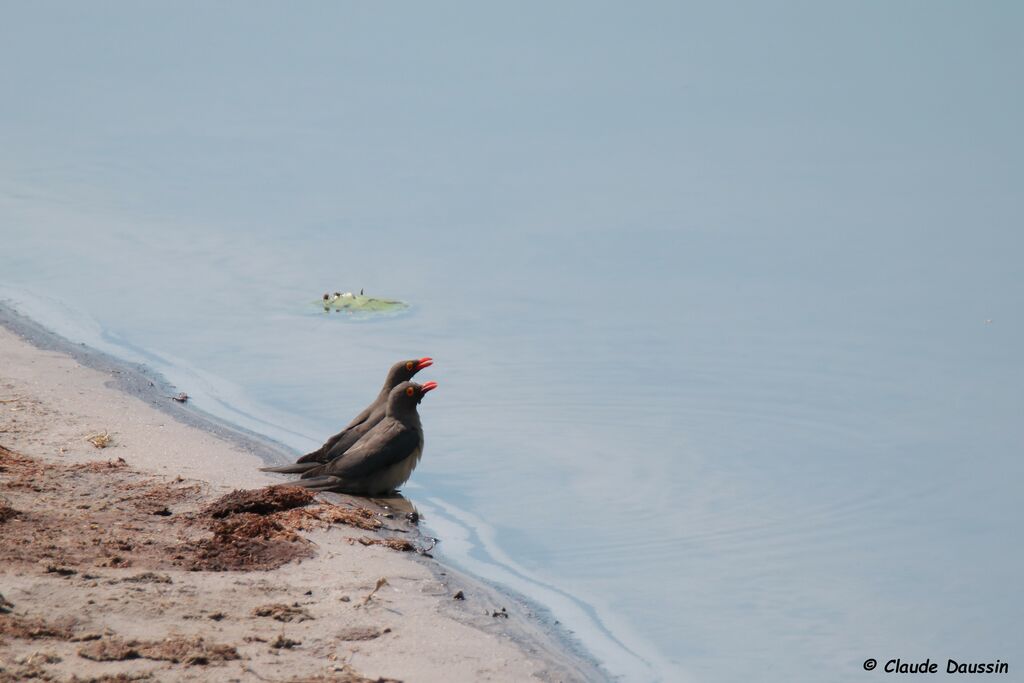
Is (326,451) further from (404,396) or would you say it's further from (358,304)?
(358,304)

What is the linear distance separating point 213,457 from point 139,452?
1.37 feet

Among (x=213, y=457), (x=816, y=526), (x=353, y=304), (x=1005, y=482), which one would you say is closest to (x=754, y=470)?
(x=816, y=526)

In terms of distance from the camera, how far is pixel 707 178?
15.2 meters

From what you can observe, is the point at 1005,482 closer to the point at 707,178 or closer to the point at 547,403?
the point at 547,403

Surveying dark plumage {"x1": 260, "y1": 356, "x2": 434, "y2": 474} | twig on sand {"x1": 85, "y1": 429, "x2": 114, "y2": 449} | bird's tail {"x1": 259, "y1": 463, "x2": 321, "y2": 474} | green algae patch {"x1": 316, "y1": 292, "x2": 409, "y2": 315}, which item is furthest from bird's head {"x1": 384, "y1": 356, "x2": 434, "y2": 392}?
green algae patch {"x1": 316, "y1": 292, "x2": 409, "y2": 315}

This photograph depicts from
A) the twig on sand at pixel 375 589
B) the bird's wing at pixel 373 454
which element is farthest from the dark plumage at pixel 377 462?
the twig on sand at pixel 375 589

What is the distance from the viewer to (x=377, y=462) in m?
8.57

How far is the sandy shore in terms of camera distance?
19.0ft

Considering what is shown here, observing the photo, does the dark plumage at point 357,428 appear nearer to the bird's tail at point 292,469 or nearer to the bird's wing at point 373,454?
the bird's tail at point 292,469

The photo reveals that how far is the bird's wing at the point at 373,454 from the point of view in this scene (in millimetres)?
8562

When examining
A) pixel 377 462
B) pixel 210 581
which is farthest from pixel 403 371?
pixel 210 581

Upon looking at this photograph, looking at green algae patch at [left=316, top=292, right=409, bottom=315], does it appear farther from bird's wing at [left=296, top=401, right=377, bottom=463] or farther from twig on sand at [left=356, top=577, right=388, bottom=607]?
twig on sand at [left=356, top=577, right=388, bottom=607]

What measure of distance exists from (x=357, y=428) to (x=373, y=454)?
503 millimetres

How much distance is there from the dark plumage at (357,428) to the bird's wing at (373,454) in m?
0.11
